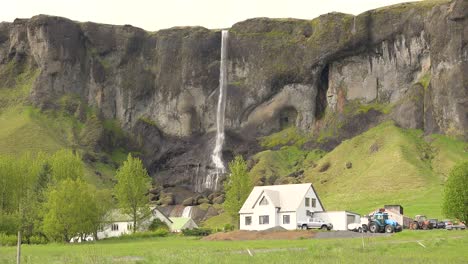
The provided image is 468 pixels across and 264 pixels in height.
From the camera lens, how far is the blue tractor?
79938 millimetres

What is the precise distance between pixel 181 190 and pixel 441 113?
67000 millimetres

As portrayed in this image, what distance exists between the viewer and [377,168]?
14988 centimetres

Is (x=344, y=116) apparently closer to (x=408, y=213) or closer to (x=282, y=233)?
(x=408, y=213)

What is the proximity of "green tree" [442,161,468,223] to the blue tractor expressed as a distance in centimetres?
698

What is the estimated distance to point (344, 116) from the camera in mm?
179625

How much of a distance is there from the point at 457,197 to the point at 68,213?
48.6 m

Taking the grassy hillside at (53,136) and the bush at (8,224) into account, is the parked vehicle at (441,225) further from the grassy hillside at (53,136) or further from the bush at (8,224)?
the grassy hillside at (53,136)

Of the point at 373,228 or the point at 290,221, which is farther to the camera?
the point at 290,221

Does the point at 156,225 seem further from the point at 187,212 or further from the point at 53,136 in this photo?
the point at 53,136

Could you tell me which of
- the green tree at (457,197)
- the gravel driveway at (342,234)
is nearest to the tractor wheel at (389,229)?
the gravel driveway at (342,234)

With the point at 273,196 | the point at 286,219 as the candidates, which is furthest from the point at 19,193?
the point at 286,219

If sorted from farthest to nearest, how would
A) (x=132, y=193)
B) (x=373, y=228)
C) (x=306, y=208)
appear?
(x=132, y=193)
(x=306, y=208)
(x=373, y=228)

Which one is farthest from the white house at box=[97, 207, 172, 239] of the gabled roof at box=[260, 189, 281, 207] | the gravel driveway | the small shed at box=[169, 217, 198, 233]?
the gravel driveway

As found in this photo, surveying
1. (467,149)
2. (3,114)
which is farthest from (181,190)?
(467,149)
